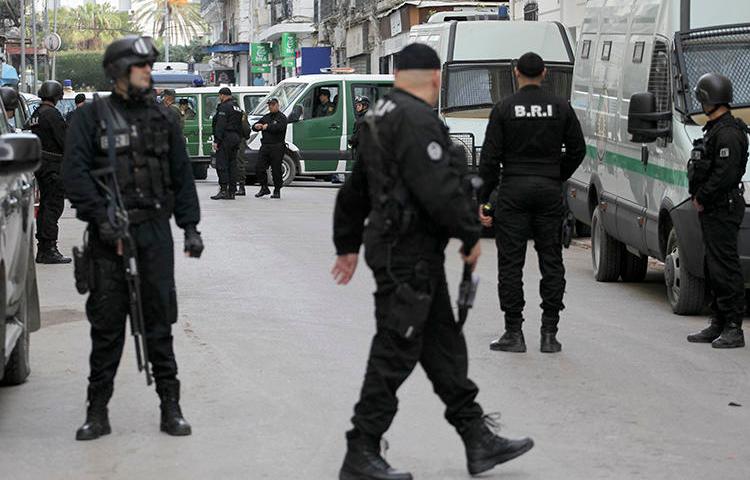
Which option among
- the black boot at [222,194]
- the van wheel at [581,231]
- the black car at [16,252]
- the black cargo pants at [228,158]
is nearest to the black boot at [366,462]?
the black car at [16,252]

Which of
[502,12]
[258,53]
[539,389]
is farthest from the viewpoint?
[258,53]

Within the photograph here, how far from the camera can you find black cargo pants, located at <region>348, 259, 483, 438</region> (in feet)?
20.8

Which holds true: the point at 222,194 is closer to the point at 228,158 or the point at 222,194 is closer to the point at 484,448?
the point at 228,158

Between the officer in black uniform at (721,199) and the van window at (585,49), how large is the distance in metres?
5.13

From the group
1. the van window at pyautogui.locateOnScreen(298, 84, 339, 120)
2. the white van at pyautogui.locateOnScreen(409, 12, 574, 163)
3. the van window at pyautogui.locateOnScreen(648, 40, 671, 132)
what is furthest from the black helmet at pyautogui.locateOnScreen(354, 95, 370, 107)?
the van window at pyautogui.locateOnScreen(648, 40, 671, 132)

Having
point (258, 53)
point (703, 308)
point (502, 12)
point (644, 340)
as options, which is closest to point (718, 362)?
point (644, 340)

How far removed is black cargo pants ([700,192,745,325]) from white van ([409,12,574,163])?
9.46m

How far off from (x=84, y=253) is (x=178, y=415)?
0.88 meters

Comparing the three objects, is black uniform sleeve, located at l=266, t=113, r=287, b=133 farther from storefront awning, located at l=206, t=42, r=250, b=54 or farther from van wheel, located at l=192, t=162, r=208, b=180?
storefront awning, located at l=206, t=42, r=250, b=54

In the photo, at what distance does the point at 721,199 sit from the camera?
1029 centimetres

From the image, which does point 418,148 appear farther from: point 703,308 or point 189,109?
point 189,109

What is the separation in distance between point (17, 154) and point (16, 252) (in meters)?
1.34

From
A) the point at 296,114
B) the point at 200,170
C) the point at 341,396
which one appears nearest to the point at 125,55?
the point at 341,396

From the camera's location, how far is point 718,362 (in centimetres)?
984
